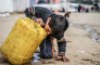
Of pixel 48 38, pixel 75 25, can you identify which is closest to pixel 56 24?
pixel 48 38

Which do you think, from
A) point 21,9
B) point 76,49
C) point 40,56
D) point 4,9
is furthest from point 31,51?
point 21,9

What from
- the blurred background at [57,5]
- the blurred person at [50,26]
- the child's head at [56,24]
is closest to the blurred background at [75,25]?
the blurred background at [57,5]

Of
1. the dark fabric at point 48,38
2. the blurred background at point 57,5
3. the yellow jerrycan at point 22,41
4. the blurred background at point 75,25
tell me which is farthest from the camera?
the blurred background at point 57,5

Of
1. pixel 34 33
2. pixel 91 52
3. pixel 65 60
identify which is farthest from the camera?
pixel 91 52

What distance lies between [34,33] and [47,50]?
51 centimetres

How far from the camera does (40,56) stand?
5.49 ft

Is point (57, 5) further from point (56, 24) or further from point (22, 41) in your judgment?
point (22, 41)

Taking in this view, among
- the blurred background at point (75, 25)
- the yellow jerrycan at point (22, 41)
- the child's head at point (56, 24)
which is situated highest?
the child's head at point (56, 24)

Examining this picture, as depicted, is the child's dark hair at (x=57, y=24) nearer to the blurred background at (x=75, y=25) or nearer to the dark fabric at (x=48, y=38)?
the dark fabric at (x=48, y=38)

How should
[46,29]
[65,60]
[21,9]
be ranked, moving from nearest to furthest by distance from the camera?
[46,29] → [65,60] → [21,9]

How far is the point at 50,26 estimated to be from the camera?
4.38 feet

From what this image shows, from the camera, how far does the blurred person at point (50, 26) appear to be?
51.7 inches

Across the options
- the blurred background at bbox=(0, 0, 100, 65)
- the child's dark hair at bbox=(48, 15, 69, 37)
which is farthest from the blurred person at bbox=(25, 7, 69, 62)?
the blurred background at bbox=(0, 0, 100, 65)

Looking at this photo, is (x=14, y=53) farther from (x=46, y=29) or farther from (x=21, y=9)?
(x=21, y=9)
